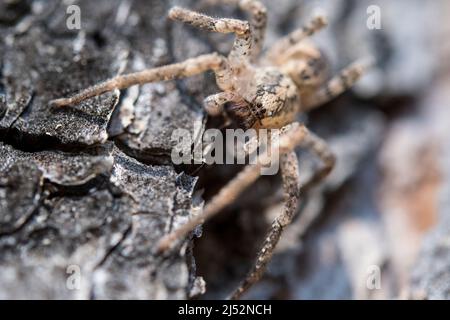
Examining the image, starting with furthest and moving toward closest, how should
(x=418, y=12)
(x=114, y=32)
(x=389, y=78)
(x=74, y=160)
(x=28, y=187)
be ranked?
(x=418, y=12) → (x=389, y=78) → (x=114, y=32) → (x=74, y=160) → (x=28, y=187)

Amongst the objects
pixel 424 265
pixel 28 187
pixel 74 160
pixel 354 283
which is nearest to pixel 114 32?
pixel 74 160
